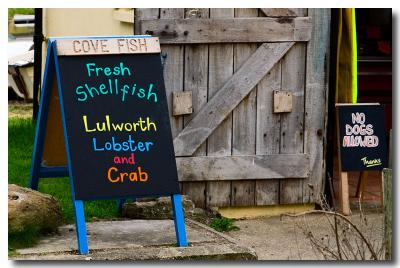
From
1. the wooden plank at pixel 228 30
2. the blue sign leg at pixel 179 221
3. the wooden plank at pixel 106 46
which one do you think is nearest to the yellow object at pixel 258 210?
the wooden plank at pixel 228 30

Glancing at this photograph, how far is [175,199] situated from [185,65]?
5.57ft

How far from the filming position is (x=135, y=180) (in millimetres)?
6273

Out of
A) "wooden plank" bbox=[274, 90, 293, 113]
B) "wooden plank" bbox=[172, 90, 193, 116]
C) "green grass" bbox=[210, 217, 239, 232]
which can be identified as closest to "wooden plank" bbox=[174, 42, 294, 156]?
"wooden plank" bbox=[172, 90, 193, 116]

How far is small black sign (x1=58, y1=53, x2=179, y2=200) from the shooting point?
618cm

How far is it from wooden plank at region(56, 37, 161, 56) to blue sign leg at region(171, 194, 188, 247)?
3.24 ft

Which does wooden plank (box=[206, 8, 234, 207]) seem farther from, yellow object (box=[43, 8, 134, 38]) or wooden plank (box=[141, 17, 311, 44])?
yellow object (box=[43, 8, 134, 38])

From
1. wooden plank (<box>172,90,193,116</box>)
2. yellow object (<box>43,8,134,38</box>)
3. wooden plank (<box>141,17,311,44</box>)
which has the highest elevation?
yellow object (<box>43,8,134,38</box>)

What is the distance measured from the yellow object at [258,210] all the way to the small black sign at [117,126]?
71.0 inches

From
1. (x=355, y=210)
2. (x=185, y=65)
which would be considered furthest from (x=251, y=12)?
(x=355, y=210)

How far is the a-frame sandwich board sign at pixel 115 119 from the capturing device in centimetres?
618

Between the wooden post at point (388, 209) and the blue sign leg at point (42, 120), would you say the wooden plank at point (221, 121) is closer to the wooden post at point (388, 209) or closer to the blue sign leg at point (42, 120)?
the blue sign leg at point (42, 120)

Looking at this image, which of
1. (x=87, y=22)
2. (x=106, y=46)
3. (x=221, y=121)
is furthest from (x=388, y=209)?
(x=87, y=22)
